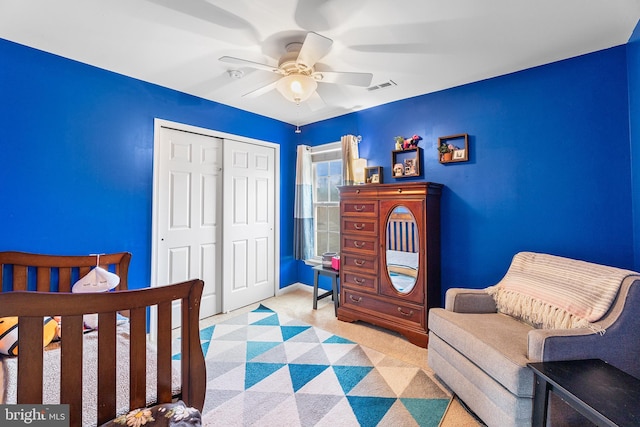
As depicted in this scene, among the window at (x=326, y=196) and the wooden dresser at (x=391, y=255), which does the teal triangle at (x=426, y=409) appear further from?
the window at (x=326, y=196)

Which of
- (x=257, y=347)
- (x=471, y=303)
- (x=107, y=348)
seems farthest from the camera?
(x=257, y=347)

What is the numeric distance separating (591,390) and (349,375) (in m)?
1.37

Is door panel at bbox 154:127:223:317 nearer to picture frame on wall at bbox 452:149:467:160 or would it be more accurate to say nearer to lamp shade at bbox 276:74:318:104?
lamp shade at bbox 276:74:318:104

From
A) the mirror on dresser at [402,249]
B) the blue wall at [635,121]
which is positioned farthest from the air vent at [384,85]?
the blue wall at [635,121]

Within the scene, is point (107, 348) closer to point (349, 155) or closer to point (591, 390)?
point (591, 390)

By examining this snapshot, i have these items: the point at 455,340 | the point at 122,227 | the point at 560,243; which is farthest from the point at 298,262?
the point at 560,243

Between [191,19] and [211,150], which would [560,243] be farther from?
[211,150]

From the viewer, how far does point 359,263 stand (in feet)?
9.62

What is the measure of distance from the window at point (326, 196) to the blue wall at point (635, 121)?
2.59 metres

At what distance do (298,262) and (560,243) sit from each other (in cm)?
300

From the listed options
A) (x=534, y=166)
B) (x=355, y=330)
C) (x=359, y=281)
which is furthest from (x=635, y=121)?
(x=355, y=330)

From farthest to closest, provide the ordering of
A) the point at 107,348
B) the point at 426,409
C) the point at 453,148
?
the point at 453,148, the point at 426,409, the point at 107,348

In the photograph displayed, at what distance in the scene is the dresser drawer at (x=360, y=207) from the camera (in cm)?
281

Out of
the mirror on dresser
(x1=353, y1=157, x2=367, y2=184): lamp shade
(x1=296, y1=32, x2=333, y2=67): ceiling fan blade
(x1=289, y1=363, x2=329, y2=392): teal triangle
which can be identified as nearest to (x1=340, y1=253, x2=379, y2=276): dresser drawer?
the mirror on dresser
